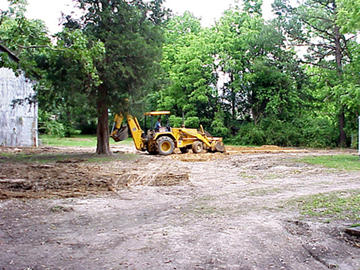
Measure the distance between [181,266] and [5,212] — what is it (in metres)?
4.11

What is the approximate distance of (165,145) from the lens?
20.5m

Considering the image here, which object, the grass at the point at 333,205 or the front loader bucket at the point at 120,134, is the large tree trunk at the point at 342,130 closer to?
the front loader bucket at the point at 120,134

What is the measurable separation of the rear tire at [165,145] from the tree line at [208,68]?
2195mm

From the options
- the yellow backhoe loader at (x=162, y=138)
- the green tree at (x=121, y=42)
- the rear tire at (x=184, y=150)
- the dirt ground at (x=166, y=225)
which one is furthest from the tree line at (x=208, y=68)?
the dirt ground at (x=166, y=225)

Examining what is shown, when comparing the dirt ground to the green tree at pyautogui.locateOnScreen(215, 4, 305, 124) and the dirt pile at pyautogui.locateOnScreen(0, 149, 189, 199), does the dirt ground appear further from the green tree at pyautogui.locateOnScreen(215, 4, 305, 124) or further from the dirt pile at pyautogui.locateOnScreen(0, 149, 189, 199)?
the green tree at pyautogui.locateOnScreen(215, 4, 305, 124)

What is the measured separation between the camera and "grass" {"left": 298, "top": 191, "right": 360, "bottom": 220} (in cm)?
666

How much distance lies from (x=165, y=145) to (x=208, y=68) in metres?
16.3

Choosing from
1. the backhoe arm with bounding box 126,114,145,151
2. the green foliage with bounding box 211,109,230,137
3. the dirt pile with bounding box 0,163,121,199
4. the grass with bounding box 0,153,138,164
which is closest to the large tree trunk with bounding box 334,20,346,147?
the green foliage with bounding box 211,109,230,137

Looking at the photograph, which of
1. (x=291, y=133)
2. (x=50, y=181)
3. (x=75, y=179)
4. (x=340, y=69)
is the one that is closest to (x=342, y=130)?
(x=291, y=133)

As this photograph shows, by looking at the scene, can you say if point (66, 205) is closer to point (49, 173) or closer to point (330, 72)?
point (49, 173)

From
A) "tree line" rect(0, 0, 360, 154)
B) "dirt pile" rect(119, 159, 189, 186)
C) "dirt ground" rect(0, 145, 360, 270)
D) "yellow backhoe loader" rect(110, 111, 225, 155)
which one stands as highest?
"tree line" rect(0, 0, 360, 154)

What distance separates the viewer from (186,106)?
113ft

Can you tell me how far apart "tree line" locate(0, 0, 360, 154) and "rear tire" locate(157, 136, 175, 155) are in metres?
Answer: 2.19

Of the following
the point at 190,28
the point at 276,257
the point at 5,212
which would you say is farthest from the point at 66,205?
the point at 190,28
